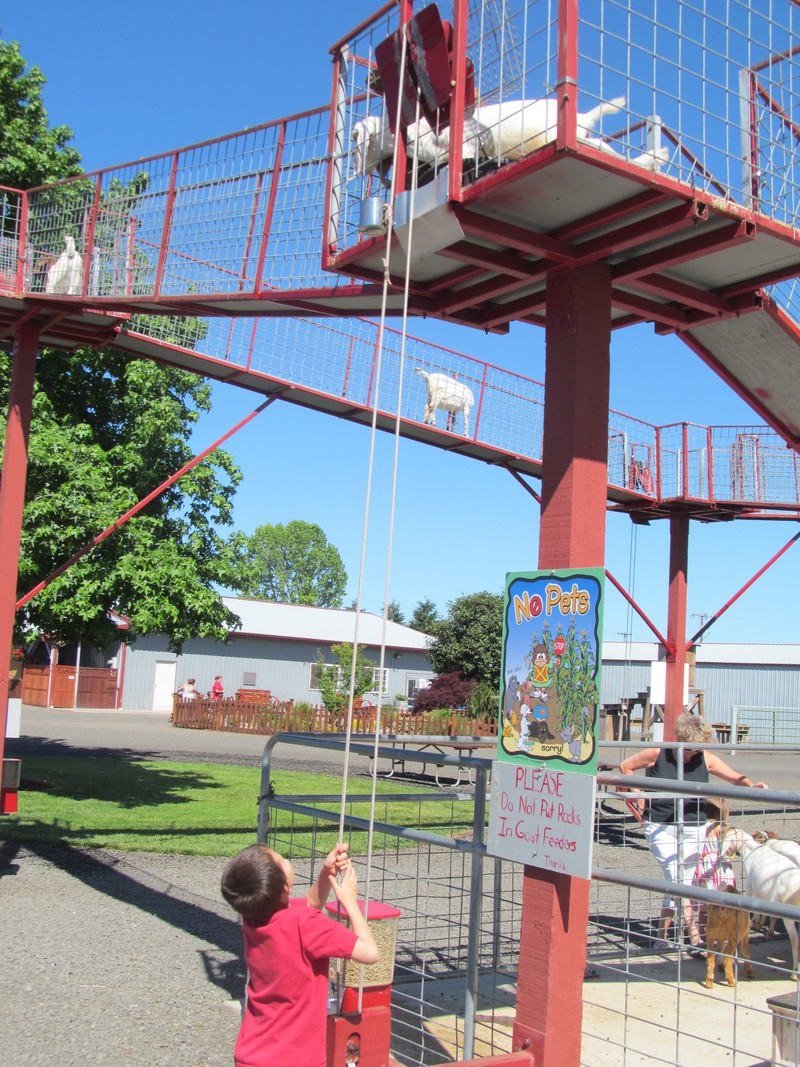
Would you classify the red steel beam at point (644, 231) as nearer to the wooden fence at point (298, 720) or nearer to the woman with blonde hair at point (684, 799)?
the woman with blonde hair at point (684, 799)

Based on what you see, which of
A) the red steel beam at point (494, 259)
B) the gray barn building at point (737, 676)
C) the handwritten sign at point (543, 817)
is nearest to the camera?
the handwritten sign at point (543, 817)

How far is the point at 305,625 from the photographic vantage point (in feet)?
157

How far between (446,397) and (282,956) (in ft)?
33.2

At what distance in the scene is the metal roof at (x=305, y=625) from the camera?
1806 inches

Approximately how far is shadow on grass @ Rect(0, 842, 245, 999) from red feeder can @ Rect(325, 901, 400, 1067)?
70.2 inches

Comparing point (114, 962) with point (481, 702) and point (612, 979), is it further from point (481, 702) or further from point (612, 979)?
point (481, 702)

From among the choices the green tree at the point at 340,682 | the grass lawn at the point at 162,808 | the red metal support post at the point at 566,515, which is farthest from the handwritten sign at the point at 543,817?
the green tree at the point at 340,682

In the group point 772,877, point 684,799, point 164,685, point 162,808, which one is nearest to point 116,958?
point 684,799

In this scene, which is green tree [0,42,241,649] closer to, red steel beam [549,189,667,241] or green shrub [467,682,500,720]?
red steel beam [549,189,667,241]

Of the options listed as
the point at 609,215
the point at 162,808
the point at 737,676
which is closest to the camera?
the point at 609,215

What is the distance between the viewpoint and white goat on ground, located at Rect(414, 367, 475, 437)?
12555 millimetres

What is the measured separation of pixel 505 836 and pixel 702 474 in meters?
12.9

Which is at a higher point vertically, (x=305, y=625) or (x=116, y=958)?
(x=305, y=625)

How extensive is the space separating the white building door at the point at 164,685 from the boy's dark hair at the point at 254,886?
40806mm
